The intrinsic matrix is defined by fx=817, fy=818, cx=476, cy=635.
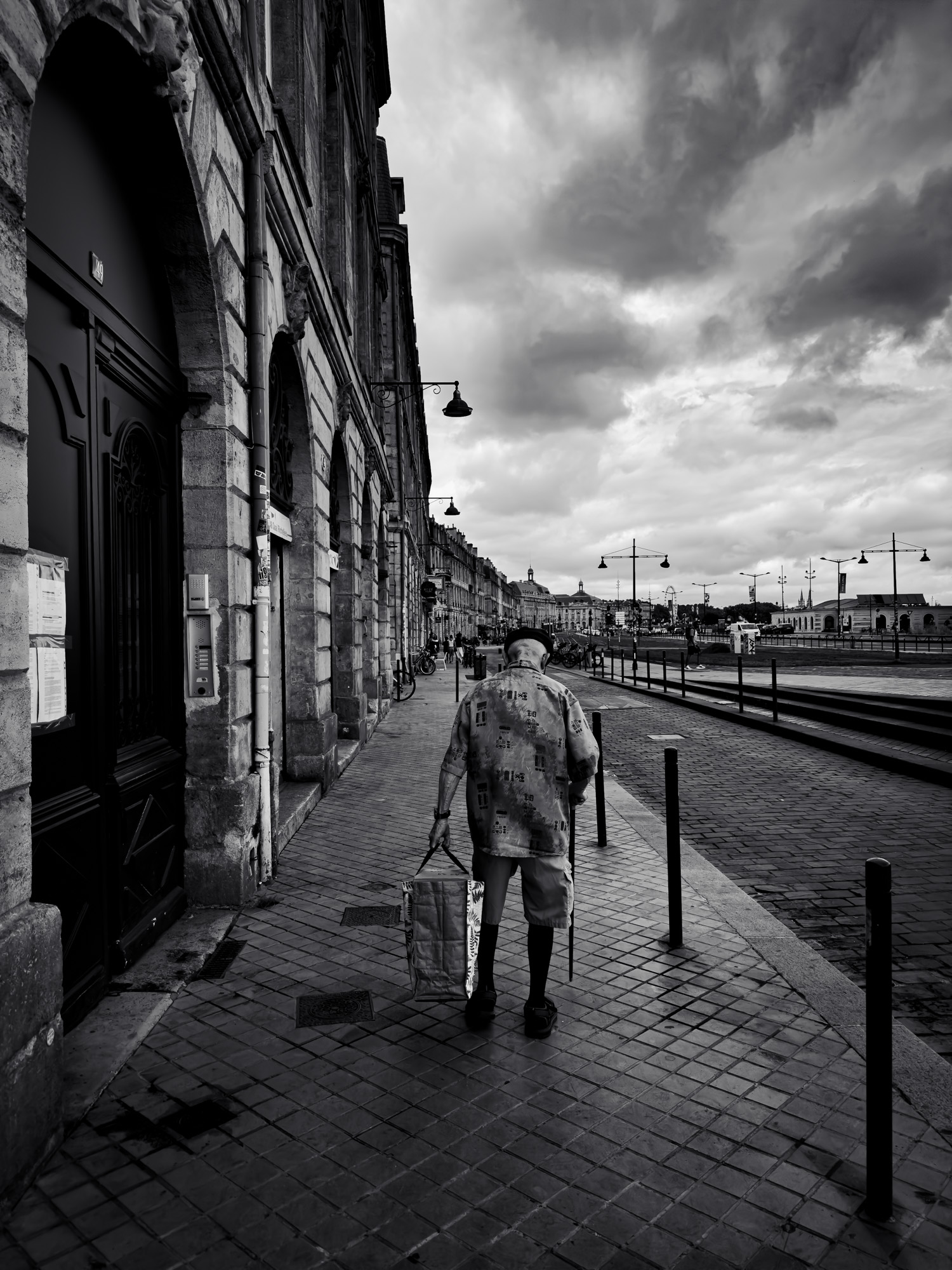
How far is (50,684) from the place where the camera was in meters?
3.30

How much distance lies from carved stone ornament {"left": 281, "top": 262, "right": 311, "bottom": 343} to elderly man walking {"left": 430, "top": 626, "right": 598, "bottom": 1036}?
532 cm

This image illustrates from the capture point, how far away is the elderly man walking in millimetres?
3691

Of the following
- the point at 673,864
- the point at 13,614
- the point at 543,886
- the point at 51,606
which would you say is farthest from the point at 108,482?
the point at 673,864

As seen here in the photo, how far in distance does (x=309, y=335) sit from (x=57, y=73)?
5.26 m

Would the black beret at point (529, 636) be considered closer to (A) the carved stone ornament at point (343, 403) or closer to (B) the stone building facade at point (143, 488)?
(B) the stone building facade at point (143, 488)

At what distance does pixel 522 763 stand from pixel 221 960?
2.23 m

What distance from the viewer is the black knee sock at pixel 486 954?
12.6 ft

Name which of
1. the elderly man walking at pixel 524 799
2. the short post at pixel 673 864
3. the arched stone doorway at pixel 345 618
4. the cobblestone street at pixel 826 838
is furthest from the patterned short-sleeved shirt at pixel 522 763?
the arched stone doorway at pixel 345 618

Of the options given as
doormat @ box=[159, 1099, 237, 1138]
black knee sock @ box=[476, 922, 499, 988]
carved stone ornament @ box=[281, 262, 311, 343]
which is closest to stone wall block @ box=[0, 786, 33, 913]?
doormat @ box=[159, 1099, 237, 1138]

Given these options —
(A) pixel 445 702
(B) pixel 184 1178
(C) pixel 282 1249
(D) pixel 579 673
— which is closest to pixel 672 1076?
(C) pixel 282 1249

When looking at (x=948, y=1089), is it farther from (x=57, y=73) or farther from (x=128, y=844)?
(x=57, y=73)

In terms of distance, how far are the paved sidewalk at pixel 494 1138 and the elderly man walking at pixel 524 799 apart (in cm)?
32

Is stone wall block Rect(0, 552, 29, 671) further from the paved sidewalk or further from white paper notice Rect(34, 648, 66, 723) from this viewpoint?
the paved sidewalk

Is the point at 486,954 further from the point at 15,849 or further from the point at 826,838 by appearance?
the point at 826,838
